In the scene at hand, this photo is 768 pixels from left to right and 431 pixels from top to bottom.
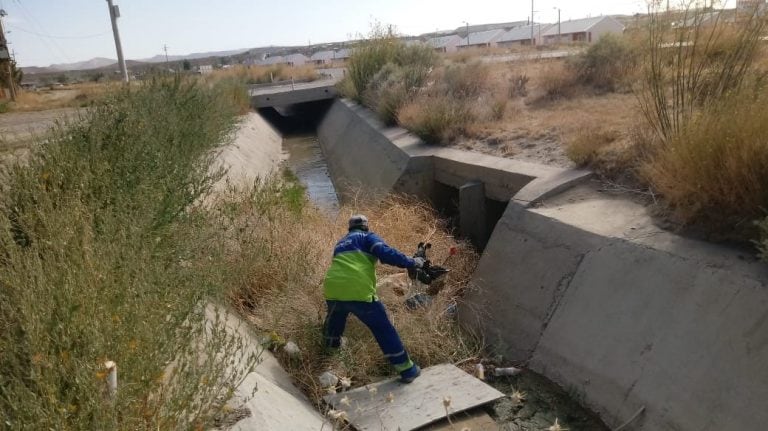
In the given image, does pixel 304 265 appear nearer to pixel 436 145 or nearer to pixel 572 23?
pixel 436 145

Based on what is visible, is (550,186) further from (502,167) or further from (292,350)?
(292,350)

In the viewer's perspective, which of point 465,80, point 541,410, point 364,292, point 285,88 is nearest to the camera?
point 541,410

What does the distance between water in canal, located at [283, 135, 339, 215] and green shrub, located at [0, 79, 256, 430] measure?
6.36 metres

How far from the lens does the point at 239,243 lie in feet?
23.7

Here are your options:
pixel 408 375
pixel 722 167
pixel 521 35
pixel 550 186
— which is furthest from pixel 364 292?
pixel 521 35

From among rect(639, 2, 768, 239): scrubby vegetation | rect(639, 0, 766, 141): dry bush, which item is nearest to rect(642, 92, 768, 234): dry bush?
rect(639, 2, 768, 239): scrubby vegetation

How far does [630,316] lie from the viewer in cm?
518

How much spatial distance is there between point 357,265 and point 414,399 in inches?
51.5

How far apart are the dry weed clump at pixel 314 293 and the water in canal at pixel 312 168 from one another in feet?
11.6

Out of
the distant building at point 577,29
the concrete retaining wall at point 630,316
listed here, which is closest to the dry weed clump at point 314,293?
the concrete retaining wall at point 630,316

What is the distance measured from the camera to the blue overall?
18.1 ft

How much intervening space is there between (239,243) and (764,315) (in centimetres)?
536

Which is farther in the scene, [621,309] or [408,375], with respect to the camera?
[408,375]

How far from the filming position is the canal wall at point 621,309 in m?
4.31
